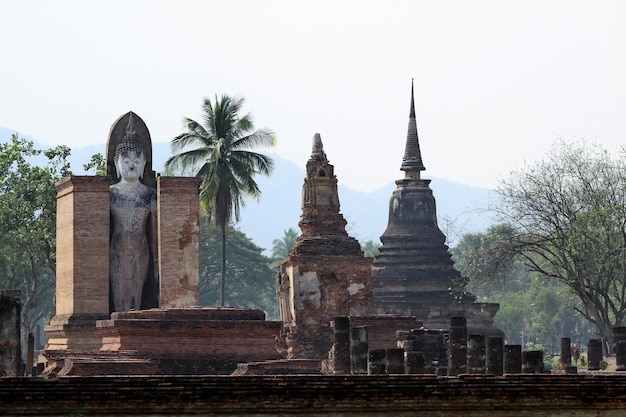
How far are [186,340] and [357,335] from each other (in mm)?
3220

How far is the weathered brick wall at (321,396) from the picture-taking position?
1438 cm

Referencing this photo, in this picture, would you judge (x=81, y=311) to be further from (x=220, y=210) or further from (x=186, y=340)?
(x=220, y=210)

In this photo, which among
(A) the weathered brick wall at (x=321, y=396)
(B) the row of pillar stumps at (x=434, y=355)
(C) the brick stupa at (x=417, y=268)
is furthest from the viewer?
(C) the brick stupa at (x=417, y=268)

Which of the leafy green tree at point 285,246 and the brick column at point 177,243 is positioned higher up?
the leafy green tree at point 285,246

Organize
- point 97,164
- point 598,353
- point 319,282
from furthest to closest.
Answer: point 97,164 < point 319,282 < point 598,353

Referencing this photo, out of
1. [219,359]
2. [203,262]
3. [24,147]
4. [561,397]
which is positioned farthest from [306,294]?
[203,262]

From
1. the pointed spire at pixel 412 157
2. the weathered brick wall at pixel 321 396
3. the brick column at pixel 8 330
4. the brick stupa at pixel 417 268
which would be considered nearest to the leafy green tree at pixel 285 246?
the brick stupa at pixel 417 268

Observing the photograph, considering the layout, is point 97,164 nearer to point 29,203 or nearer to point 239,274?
point 29,203

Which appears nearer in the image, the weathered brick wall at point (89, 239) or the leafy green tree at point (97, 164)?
the weathered brick wall at point (89, 239)

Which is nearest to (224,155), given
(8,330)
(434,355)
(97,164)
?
(97,164)

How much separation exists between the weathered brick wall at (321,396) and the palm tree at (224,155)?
34.4m

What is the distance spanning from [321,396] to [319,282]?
1042 inches

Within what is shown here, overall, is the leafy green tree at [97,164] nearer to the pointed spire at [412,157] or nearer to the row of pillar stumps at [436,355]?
the pointed spire at [412,157]

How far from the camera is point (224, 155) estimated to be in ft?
163
